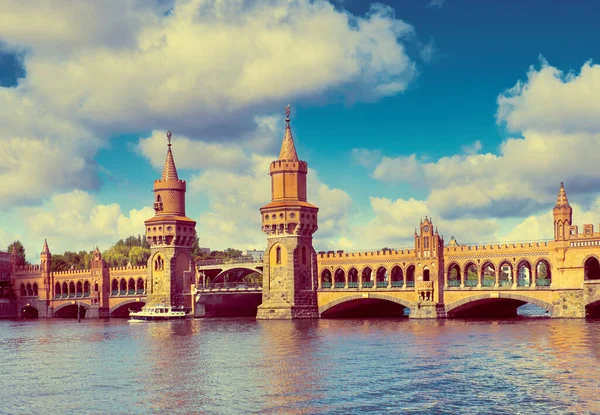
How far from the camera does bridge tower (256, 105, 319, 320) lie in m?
102

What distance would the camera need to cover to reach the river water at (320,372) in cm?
3803

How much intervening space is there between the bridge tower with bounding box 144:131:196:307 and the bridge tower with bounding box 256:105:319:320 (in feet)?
62.5

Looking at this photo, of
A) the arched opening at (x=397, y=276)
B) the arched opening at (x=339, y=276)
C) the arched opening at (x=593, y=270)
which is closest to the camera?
the arched opening at (x=593, y=270)

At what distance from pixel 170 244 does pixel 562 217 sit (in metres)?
58.5

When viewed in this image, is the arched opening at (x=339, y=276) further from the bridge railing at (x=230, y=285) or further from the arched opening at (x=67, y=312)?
the arched opening at (x=67, y=312)

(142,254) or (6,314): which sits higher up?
(142,254)

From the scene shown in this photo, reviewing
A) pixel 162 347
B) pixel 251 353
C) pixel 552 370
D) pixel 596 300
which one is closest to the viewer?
pixel 552 370

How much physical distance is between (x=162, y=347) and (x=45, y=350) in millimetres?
10854

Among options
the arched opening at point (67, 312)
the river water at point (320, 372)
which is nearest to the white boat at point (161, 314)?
the river water at point (320, 372)

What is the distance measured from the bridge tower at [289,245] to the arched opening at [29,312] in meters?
73.5

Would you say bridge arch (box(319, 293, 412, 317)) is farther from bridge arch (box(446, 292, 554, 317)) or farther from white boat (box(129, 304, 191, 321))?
white boat (box(129, 304, 191, 321))

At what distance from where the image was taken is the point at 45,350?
69562 millimetres

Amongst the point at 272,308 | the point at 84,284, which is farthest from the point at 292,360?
the point at 84,284

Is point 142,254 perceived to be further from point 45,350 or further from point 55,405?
point 55,405
